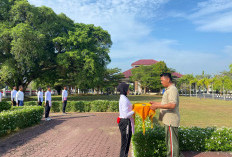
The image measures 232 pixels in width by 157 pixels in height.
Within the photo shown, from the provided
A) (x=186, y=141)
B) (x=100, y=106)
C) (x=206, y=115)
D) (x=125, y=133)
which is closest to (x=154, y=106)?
(x=125, y=133)

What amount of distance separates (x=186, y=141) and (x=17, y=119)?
6975mm

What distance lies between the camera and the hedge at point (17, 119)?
691 cm

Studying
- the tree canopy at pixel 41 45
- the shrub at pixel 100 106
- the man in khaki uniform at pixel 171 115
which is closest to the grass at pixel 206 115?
the shrub at pixel 100 106

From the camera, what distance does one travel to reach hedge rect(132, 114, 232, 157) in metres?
4.44

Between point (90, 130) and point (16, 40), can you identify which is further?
point (16, 40)

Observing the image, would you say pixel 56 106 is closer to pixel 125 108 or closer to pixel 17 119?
pixel 17 119

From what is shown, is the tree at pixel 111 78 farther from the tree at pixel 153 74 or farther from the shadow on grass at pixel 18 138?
the shadow on grass at pixel 18 138

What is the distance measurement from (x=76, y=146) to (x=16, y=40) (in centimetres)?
1742

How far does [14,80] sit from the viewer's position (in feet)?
75.3

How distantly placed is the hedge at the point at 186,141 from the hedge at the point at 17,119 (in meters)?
5.41

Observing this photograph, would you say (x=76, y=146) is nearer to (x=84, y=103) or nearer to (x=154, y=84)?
(x=84, y=103)

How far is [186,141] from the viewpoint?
15.8 ft

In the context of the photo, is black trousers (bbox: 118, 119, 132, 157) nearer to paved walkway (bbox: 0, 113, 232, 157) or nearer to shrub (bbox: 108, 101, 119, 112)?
paved walkway (bbox: 0, 113, 232, 157)

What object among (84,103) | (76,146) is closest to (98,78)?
(84,103)
